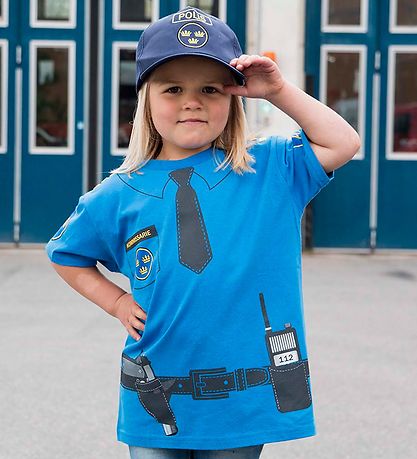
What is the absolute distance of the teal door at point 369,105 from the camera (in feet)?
43.6

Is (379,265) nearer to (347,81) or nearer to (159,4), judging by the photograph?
(347,81)

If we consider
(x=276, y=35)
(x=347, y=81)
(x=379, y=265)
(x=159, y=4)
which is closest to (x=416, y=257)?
(x=379, y=265)

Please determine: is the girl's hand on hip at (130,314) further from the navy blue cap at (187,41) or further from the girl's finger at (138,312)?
the navy blue cap at (187,41)

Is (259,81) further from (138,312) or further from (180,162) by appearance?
(138,312)

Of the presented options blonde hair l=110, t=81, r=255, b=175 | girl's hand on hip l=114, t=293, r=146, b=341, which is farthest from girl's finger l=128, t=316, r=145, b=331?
blonde hair l=110, t=81, r=255, b=175

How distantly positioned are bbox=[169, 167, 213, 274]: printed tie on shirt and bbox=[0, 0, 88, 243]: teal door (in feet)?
35.4

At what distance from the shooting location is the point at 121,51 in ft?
44.1

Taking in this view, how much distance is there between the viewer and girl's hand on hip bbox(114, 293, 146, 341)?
2.80m

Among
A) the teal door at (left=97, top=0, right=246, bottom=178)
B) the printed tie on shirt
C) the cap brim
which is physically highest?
the teal door at (left=97, top=0, right=246, bottom=178)

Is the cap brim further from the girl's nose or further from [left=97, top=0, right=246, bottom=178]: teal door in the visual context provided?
[left=97, top=0, right=246, bottom=178]: teal door

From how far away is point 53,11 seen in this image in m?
13.4

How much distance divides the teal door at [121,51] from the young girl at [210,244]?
1061 cm

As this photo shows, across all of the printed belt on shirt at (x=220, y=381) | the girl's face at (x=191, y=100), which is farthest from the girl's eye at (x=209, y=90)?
the printed belt on shirt at (x=220, y=381)

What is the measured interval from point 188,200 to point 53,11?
36.3 feet
